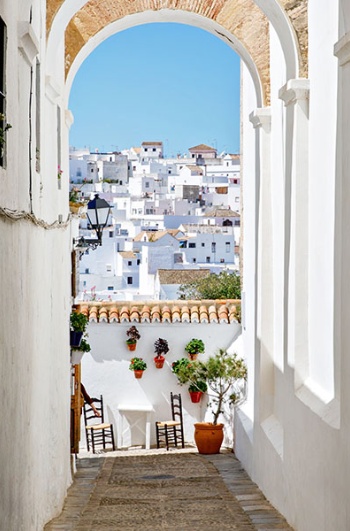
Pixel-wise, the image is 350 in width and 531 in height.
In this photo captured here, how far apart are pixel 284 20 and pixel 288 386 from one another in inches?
138

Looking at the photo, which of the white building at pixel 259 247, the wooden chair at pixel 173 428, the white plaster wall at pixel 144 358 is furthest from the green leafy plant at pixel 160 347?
the white building at pixel 259 247

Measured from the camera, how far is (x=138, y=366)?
15734mm

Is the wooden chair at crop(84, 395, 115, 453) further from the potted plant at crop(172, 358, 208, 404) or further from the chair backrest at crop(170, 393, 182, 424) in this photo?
the potted plant at crop(172, 358, 208, 404)

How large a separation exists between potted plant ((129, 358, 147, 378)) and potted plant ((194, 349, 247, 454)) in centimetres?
139

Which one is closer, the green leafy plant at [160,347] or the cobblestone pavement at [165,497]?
the cobblestone pavement at [165,497]

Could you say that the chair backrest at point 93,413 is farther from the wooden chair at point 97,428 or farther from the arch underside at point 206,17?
the arch underside at point 206,17

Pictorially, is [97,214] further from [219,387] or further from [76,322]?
[219,387]

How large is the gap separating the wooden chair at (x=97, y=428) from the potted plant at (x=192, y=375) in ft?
4.59

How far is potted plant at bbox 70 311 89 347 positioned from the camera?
38.3ft

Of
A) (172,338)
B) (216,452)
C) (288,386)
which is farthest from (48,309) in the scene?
(172,338)

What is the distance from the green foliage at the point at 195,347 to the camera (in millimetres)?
15789

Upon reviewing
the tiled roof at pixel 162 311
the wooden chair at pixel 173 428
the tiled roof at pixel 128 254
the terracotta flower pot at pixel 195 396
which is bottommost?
the wooden chair at pixel 173 428

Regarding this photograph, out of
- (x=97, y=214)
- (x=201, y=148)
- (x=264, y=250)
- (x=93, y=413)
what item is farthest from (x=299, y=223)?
(x=201, y=148)

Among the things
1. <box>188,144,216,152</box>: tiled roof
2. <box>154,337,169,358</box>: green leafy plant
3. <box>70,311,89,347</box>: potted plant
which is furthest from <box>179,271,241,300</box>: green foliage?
<box>188,144,216,152</box>: tiled roof
